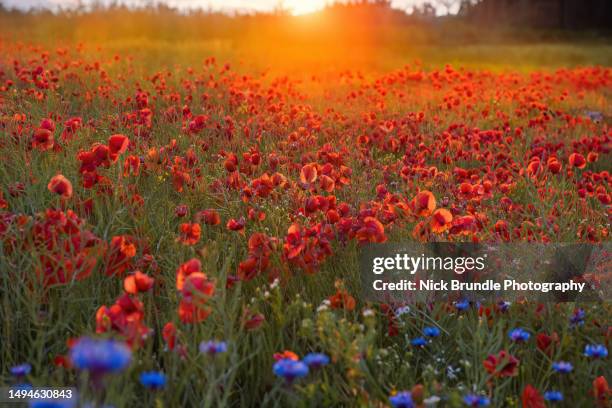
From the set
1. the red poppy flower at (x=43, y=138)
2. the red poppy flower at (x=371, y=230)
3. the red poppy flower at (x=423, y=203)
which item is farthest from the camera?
the red poppy flower at (x=43, y=138)

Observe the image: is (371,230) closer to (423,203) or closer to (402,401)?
(423,203)

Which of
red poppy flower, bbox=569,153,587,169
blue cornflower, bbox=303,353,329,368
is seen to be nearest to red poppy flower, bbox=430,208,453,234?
blue cornflower, bbox=303,353,329,368

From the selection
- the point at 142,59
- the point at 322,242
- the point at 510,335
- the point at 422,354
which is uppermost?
the point at 142,59

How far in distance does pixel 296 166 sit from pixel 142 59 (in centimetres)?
670

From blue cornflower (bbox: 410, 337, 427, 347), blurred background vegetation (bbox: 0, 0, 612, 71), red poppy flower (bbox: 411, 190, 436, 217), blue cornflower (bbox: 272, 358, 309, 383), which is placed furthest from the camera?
blurred background vegetation (bbox: 0, 0, 612, 71)

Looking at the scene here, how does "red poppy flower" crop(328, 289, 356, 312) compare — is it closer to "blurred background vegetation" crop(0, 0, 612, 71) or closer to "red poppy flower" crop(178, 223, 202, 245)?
"red poppy flower" crop(178, 223, 202, 245)

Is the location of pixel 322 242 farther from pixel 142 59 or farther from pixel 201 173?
pixel 142 59

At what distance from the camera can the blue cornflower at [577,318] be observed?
1.80 metres

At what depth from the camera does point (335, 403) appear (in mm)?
1452

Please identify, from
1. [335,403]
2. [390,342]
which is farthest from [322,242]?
[335,403]

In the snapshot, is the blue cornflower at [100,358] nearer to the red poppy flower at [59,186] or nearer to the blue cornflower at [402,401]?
the blue cornflower at [402,401]

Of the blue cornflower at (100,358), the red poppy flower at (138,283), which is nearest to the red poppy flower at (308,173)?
the red poppy flower at (138,283)

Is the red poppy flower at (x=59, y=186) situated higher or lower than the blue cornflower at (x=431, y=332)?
higher

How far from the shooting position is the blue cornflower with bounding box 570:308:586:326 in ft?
5.90
